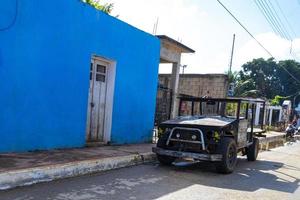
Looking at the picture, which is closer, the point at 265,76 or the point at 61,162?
the point at 61,162

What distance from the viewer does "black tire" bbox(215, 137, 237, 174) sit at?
952cm

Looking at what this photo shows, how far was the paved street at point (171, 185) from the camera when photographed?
639cm

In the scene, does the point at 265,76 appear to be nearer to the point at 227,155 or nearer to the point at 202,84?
the point at 202,84

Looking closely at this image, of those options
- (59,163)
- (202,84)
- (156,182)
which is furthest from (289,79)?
(59,163)

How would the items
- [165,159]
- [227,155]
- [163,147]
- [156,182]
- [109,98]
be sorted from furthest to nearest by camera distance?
[109,98], [165,159], [163,147], [227,155], [156,182]

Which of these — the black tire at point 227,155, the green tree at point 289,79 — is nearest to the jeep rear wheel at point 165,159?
the black tire at point 227,155

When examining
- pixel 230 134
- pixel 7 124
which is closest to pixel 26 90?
pixel 7 124

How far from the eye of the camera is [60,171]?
7465mm

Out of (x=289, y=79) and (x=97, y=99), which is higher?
(x=289, y=79)

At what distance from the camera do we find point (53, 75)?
928 centimetres

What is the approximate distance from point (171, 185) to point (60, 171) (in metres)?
2.13

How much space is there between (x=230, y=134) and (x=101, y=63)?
416 centimetres

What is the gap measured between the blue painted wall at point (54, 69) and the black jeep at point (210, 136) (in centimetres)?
222

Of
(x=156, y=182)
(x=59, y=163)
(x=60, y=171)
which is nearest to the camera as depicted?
(x=60, y=171)
